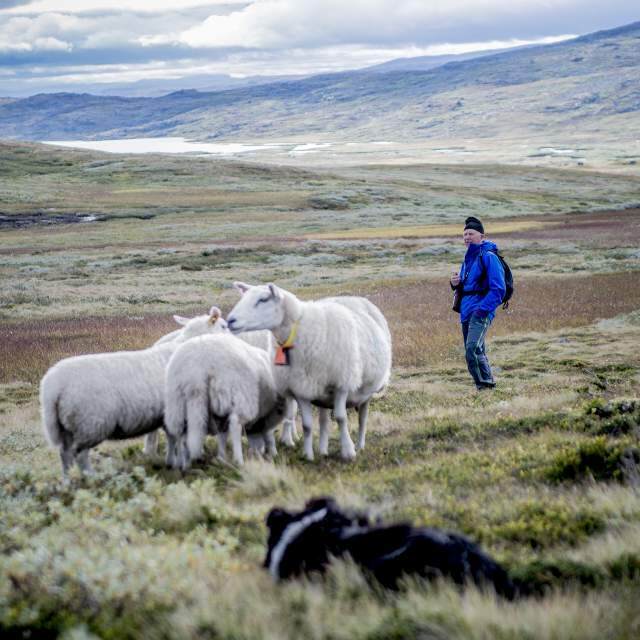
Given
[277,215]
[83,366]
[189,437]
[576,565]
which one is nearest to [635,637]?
[576,565]

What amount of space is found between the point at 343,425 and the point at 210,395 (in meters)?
1.56

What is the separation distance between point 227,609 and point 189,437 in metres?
4.62

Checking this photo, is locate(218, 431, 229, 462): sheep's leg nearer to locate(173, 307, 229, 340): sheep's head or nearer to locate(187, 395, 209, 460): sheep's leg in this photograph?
locate(187, 395, 209, 460): sheep's leg

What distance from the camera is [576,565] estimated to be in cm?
457

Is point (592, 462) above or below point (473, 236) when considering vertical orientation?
below

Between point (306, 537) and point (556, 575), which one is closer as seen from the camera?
point (556, 575)

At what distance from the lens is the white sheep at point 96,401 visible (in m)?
8.87

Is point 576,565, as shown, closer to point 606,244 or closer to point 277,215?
point 606,244

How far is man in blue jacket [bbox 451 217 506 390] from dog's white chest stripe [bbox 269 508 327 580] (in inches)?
330

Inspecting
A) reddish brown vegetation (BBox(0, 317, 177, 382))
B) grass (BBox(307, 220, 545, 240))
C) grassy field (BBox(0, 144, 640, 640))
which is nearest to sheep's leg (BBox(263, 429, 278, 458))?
grassy field (BBox(0, 144, 640, 640))

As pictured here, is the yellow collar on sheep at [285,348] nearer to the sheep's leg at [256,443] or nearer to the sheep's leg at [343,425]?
the sheep's leg at [343,425]

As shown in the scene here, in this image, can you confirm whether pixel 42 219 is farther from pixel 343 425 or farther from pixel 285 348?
pixel 343 425

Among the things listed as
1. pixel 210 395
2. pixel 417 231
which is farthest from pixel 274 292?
pixel 417 231

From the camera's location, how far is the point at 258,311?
9109mm
